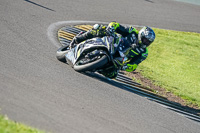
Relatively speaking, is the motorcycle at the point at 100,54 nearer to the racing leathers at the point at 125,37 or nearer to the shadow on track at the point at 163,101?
the racing leathers at the point at 125,37

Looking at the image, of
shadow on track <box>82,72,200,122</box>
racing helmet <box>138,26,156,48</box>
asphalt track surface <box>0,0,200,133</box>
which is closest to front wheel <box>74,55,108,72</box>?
asphalt track surface <box>0,0,200,133</box>

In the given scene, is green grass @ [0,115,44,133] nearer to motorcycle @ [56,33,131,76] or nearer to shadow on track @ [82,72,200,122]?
motorcycle @ [56,33,131,76]

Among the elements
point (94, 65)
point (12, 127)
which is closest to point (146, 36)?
point (94, 65)

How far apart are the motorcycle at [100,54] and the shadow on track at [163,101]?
291mm

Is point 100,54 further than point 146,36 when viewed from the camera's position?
No

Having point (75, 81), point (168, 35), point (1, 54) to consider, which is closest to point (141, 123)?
point (75, 81)

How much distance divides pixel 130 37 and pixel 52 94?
9.81 feet

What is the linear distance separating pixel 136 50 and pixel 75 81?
1.84m

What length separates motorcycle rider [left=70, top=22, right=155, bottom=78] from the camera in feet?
27.5

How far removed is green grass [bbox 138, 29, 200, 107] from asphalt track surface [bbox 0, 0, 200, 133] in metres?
2.40

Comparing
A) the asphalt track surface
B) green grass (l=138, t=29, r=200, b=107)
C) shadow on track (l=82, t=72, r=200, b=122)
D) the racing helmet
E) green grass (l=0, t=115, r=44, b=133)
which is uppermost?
green grass (l=0, t=115, r=44, b=133)

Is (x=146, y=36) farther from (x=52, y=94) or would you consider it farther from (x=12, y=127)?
(x=12, y=127)

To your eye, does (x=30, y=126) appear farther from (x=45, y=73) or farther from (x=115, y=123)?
(x=45, y=73)

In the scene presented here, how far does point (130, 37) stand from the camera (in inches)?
343
